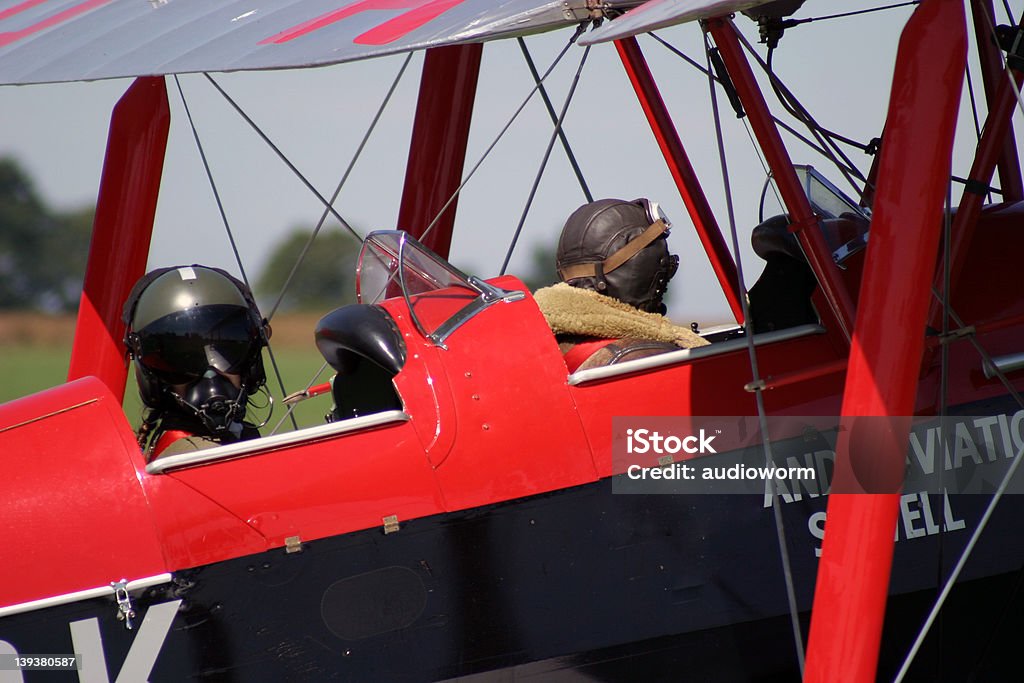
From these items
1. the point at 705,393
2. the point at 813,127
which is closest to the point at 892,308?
the point at 705,393

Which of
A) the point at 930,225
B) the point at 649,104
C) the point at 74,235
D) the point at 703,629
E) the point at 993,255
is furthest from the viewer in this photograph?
the point at 74,235

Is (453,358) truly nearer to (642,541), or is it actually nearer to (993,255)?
(642,541)

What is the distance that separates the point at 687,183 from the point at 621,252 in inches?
50.3

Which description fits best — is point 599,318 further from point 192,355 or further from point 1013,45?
point 1013,45

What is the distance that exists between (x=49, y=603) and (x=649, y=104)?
121 inches

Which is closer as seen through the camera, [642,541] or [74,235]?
[642,541]

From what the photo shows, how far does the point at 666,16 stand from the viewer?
2.90 m

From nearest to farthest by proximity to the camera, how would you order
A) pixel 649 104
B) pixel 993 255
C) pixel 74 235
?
pixel 993 255 < pixel 649 104 < pixel 74 235

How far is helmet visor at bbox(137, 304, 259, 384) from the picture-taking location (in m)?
3.67

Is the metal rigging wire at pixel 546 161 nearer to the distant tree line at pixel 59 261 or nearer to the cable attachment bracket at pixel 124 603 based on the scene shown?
the cable attachment bracket at pixel 124 603

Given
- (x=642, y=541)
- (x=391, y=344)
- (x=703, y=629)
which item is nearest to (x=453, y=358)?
(x=391, y=344)

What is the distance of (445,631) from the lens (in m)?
3.31

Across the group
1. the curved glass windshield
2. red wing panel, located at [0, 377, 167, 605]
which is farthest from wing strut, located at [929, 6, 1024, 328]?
red wing panel, located at [0, 377, 167, 605]

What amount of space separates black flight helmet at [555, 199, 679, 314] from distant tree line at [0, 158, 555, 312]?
33.4 metres
